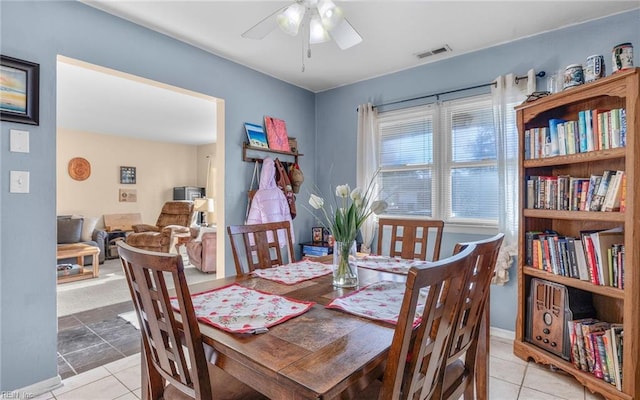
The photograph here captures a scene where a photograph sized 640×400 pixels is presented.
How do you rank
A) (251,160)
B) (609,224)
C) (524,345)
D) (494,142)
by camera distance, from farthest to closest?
(251,160) → (494,142) → (524,345) → (609,224)

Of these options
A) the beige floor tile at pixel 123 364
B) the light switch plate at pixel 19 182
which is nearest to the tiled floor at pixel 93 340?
the beige floor tile at pixel 123 364

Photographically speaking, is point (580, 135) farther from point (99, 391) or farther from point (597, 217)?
point (99, 391)

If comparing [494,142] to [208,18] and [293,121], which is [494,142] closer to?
[293,121]

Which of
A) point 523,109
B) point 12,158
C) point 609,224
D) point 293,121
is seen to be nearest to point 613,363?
point 609,224

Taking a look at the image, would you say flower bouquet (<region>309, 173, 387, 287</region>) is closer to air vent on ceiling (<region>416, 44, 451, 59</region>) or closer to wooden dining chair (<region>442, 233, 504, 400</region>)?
wooden dining chair (<region>442, 233, 504, 400</region>)

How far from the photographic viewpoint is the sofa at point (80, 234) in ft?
16.9

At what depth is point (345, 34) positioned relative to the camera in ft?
6.32

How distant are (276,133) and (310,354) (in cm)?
292

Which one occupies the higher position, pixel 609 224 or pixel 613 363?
pixel 609 224

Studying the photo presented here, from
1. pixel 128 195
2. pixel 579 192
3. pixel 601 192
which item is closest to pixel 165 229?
pixel 128 195

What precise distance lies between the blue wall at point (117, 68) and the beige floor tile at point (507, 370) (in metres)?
0.52

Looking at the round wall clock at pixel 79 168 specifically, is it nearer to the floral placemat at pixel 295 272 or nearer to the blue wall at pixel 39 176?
the blue wall at pixel 39 176

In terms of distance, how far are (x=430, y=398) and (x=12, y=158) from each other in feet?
8.01

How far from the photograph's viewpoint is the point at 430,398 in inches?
42.8
